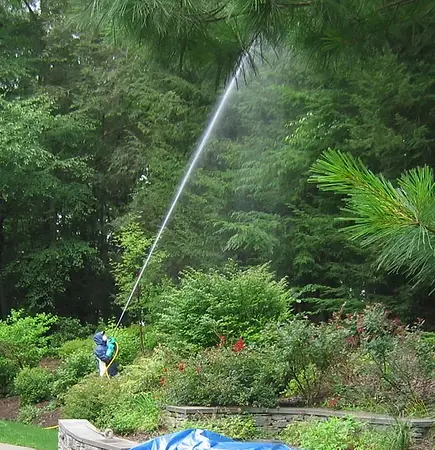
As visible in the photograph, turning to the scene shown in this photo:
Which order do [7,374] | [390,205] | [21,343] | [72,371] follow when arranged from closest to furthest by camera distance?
[390,205] < [72,371] < [7,374] < [21,343]

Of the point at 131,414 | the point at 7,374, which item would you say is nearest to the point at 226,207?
the point at 7,374

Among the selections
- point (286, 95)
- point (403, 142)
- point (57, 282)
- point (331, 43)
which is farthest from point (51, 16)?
point (331, 43)

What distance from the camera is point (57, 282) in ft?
72.9

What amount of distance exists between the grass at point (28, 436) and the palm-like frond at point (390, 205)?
312 inches

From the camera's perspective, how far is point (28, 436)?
10164mm

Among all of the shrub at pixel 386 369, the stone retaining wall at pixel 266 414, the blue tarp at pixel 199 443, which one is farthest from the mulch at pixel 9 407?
the blue tarp at pixel 199 443

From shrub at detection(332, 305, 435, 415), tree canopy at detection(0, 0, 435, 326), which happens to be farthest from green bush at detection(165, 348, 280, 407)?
tree canopy at detection(0, 0, 435, 326)

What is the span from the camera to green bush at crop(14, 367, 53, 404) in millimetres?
13391

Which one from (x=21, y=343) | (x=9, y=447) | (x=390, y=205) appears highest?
(x=390, y=205)

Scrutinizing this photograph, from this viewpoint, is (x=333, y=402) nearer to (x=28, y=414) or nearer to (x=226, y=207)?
(x=28, y=414)

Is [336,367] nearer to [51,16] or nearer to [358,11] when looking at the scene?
[358,11]

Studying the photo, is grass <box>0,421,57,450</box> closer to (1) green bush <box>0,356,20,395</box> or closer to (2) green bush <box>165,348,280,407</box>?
(2) green bush <box>165,348,280,407</box>

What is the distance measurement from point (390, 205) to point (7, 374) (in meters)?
14.3

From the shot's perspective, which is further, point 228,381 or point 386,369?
point 228,381
